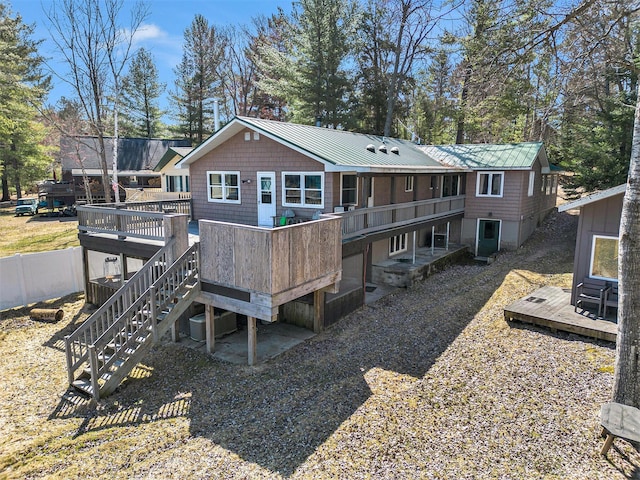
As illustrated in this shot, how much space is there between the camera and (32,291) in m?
14.4

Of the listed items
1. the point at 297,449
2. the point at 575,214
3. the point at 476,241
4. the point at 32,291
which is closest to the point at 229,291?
the point at 297,449

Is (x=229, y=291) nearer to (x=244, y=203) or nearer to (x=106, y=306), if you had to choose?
(x=106, y=306)

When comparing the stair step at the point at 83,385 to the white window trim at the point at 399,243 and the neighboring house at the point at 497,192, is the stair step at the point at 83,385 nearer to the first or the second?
the white window trim at the point at 399,243

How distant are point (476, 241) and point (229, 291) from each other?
1573 centimetres

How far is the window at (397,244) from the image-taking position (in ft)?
60.0

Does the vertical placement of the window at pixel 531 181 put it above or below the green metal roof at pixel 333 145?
below

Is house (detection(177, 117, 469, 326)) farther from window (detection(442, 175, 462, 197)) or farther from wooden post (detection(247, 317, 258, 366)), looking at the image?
window (detection(442, 175, 462, 197))

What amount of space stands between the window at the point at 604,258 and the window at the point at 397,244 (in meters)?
7.89

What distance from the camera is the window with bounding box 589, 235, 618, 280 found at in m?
11.2

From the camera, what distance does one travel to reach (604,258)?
11352 millimetres

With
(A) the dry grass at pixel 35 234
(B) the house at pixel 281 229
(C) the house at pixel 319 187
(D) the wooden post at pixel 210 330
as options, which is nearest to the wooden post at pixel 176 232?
(B) the house at pixel 281 229

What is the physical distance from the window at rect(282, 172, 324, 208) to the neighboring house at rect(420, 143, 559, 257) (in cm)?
986

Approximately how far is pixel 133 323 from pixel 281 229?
418cm

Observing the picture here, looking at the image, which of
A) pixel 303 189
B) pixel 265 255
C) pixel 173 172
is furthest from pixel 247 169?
pixel 173 172
